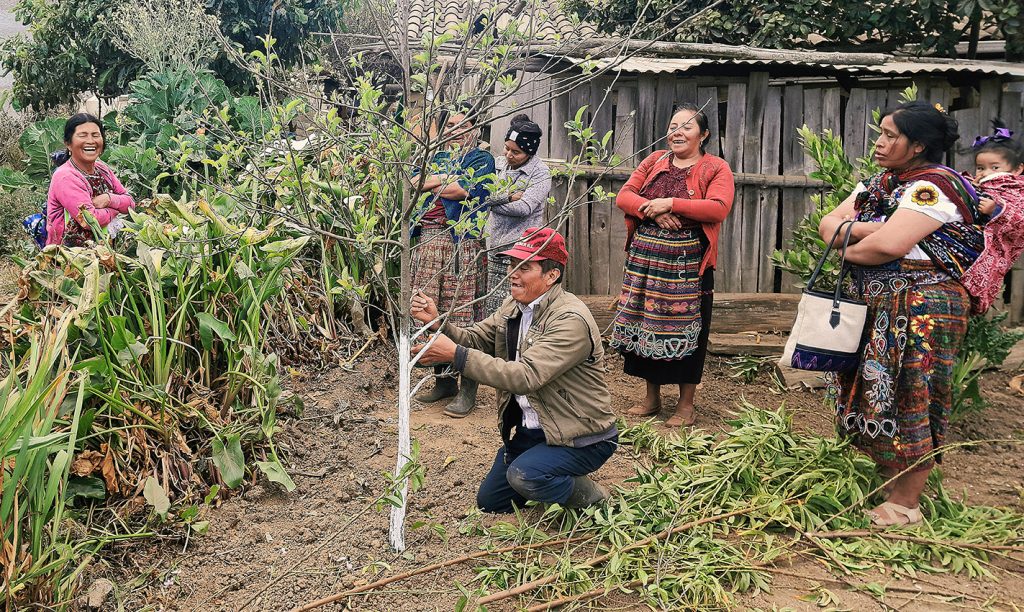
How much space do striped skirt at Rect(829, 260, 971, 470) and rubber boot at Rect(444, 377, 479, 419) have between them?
223 centimetres

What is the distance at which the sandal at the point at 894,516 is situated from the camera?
146 inches

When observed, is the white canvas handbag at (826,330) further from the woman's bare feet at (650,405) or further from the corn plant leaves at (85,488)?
the corn plant leaves at (85,488)

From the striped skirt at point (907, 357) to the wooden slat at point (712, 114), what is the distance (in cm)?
270

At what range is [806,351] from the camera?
362 cm

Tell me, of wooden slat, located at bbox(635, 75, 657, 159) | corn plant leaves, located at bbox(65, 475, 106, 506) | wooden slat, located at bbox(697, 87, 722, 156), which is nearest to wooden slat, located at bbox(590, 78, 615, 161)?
wooden slat, located at bbox(635, 75, 657, 159)

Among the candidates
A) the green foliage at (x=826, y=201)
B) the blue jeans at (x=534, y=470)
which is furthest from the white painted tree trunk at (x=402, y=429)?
the green foliage at (x=826, y=201)

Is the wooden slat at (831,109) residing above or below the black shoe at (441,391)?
above

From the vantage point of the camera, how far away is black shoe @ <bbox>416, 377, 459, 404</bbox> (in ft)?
17.8

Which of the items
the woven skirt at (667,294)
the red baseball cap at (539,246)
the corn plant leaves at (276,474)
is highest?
the red baseball cap at (539,246)

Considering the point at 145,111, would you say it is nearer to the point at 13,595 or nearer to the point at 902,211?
the point at 13,595

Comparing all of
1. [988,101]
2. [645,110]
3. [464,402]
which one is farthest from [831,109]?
[464,402]

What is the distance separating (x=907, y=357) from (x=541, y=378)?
157 centimetres

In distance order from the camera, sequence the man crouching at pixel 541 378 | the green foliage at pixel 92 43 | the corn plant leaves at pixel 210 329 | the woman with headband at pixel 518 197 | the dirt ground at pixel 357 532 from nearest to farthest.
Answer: the dirt ground at pixel 357 532 < the man crouching at pixel 541 378 < the corn plant leaves at pixel 210 329 < the woman with headband at pixel 518 197 < the green foliage at pixel 92 43

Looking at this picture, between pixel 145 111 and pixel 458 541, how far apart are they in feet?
19.9
